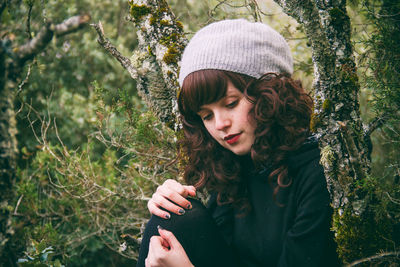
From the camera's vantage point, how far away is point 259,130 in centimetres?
176

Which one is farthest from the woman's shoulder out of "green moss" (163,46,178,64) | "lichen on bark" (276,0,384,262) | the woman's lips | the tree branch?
the tree branch

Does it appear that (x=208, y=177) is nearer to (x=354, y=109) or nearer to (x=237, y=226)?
(x=237, y=226)

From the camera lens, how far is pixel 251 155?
1792 mm

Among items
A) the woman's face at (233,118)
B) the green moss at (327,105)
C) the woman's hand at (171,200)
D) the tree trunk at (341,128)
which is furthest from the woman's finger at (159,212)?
the green moss at (327,105)

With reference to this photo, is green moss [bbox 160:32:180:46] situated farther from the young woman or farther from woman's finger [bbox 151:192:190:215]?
woman's finger [bbox 151:192:190:215]

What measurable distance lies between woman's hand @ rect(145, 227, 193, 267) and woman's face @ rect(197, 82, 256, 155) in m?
0.59

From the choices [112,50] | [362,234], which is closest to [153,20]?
[112,50]

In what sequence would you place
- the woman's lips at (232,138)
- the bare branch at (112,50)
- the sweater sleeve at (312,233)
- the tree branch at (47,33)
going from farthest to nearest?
the bare branch at (112,50) < the woman's lips at (232,138) < the sweater sleeve at (312,233) < the tree branch at (47,33)

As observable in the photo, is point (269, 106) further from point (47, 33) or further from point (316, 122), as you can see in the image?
point (47, 33)

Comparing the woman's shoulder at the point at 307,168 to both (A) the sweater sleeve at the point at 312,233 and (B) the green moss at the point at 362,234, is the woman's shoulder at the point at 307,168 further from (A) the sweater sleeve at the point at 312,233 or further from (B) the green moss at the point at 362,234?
(B) the green moss at the point at 362,234

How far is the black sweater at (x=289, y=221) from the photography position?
58.5 inches

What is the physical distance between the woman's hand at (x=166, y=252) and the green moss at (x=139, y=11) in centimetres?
135

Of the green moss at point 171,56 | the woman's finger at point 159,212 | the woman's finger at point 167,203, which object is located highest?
the green moss at point 171,56

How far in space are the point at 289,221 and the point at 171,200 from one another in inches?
25.3
